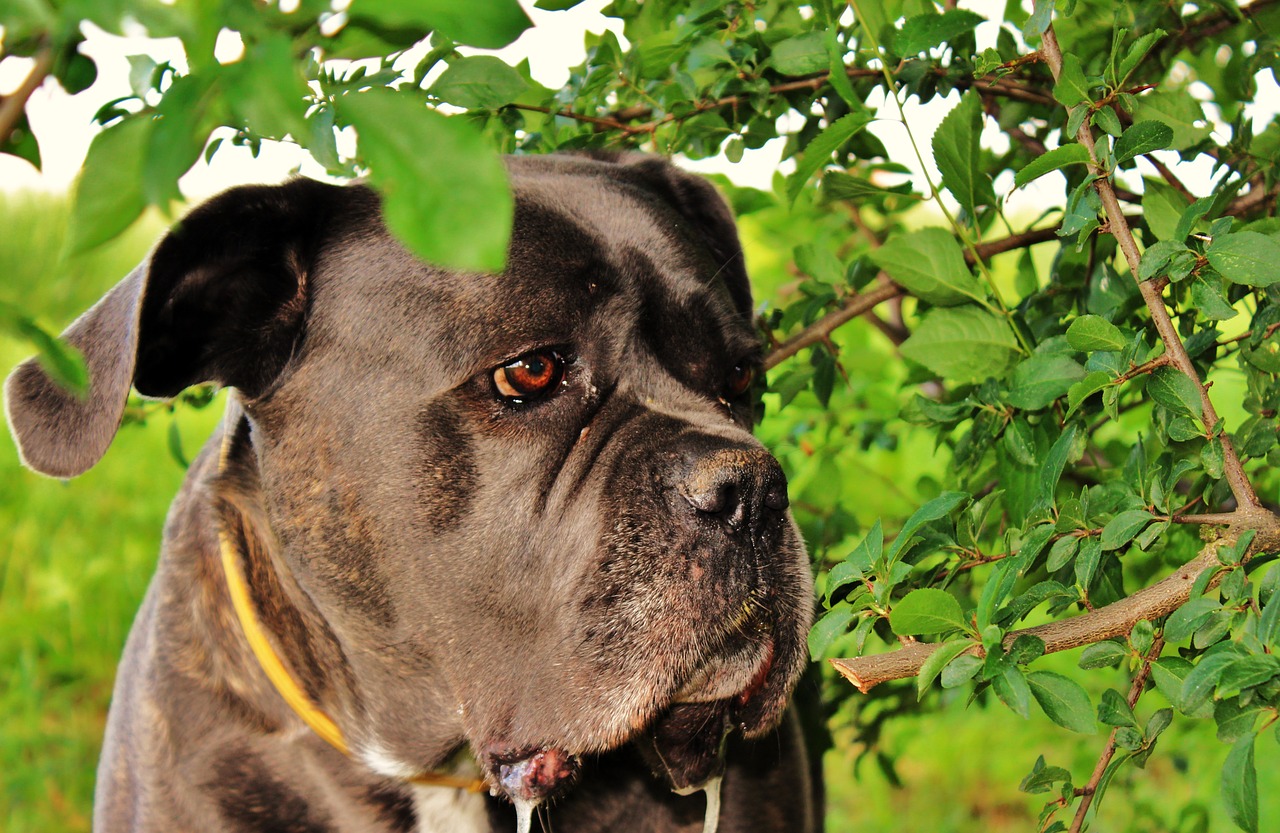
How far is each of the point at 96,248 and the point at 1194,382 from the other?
59.7 inches

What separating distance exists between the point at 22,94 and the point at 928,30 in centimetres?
163

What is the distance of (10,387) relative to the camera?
7.82 feet

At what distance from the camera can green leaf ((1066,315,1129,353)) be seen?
1.82m

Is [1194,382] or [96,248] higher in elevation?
[96,248]

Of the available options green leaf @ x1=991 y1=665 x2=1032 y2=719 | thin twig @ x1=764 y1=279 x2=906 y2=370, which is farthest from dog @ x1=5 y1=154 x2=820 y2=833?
green leaf @ x1=991 y1=665 x2=1032 y2=719

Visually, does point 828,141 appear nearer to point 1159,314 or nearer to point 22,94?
point 1159,314

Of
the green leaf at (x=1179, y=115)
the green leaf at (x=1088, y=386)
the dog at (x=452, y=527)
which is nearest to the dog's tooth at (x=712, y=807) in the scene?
the dog at (x=452, y=527)

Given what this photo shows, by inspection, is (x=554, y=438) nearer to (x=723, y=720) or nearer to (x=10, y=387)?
(x=723, y=720)

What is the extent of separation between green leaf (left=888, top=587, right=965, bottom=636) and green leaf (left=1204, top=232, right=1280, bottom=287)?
0.61 metres

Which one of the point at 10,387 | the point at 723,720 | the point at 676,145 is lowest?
the point at 723,720

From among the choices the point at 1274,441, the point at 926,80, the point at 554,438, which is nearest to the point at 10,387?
the point at 554,438

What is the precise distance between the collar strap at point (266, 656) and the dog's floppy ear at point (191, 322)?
25cm

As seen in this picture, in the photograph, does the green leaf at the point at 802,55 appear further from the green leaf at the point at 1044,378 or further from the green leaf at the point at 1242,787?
the green leaf at the point at 1242,787

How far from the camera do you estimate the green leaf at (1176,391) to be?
5.88ft
